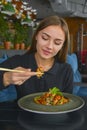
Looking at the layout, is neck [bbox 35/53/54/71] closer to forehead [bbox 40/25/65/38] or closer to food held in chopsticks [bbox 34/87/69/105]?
forehead [bbox 40/25/65/38]

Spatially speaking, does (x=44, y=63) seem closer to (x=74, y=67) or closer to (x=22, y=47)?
(x=74, y=67)

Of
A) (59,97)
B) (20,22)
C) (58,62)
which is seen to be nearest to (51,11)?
(20,22)

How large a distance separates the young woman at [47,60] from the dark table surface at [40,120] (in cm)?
30

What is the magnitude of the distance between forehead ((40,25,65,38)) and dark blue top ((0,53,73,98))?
0.21 metres

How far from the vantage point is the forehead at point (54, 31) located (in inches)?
49.5

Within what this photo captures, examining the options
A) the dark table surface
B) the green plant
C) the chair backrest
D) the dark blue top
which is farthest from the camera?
the green plant

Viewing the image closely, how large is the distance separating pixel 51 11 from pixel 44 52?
6444 mm

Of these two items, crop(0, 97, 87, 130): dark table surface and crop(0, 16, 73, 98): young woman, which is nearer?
crop(0, 97, 87, 130): dark table surface

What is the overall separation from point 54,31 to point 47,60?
0.22m

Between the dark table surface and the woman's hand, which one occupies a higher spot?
the woman's hand

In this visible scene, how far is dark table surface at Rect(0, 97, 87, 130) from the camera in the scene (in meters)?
0.88

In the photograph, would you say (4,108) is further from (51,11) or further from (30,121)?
(51,11)

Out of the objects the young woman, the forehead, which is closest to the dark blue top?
the young woman

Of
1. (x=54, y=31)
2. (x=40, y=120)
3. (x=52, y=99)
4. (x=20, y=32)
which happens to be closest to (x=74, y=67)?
(x=54, y=31)
